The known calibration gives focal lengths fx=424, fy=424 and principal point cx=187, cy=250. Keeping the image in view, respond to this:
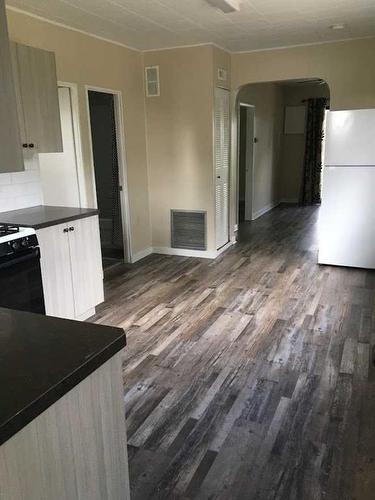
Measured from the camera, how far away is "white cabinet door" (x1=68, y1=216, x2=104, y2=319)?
133 inches

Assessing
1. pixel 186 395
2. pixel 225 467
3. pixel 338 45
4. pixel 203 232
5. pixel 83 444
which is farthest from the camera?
pixel 203 232

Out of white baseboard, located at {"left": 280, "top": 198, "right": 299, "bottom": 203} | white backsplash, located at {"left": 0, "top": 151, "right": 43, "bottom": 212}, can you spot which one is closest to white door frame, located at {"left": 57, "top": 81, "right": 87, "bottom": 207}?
white backsplash, located at {"left": 0, "top": 151, "right": 43, "bottom": 212}

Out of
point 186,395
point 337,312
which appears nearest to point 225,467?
point 186,395

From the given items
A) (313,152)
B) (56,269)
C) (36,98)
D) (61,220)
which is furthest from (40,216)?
(313,152)

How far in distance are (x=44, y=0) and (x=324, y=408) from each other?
3.51 metres

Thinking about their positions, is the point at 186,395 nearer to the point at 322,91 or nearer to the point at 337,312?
the point at 337,312

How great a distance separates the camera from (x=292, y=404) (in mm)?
2453

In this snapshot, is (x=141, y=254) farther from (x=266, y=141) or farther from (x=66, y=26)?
(x=266, y=141)

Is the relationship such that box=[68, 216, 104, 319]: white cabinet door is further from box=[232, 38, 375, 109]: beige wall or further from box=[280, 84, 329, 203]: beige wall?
box=[280, 84, 329, 203]: beige wall

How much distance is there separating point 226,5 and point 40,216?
2191 mm

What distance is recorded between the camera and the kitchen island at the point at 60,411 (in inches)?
36.3

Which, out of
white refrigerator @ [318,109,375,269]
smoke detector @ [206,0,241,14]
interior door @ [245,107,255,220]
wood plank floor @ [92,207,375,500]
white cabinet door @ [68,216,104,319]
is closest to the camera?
wood plank floor @ [92,207,375,500]

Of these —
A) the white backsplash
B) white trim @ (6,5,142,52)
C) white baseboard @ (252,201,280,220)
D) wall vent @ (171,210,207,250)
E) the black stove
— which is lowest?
white baseboard @ (252,201,280,220)

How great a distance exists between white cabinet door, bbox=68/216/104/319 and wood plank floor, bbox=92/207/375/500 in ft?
0.82
